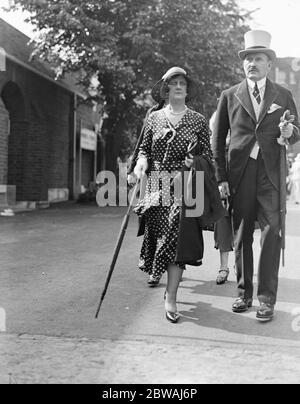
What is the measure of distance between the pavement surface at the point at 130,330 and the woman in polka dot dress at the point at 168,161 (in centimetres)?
44

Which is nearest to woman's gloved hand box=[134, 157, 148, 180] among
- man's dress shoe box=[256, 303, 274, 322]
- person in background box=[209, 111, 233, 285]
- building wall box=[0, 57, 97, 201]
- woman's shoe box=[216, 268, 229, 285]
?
man's dress shoe box=[256, 303, 274, 322]

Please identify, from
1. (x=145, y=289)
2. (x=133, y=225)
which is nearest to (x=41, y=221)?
(x=133, y=225)

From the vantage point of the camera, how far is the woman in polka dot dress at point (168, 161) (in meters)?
4.45

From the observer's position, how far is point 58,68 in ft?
62.0

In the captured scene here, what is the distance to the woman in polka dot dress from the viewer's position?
14.6ft

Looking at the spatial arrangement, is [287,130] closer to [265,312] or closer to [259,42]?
[259,42]

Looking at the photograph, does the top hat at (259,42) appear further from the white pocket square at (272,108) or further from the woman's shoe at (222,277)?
the woman's shoe at (222,277)

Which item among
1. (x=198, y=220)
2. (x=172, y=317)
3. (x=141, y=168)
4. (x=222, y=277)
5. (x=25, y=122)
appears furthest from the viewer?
(x=25, y=122)

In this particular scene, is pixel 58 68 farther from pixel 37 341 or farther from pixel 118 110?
pixel 37 341

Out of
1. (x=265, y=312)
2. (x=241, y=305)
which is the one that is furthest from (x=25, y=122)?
(x=265, y=312)

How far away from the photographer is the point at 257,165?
450cm

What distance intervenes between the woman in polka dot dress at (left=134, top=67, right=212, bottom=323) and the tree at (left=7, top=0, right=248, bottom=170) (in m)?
12.3

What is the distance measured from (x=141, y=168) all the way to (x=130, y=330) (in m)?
1.31

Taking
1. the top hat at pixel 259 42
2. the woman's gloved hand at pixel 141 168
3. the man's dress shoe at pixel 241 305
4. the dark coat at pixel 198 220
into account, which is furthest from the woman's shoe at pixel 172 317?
the top hat at pixel 259 42
